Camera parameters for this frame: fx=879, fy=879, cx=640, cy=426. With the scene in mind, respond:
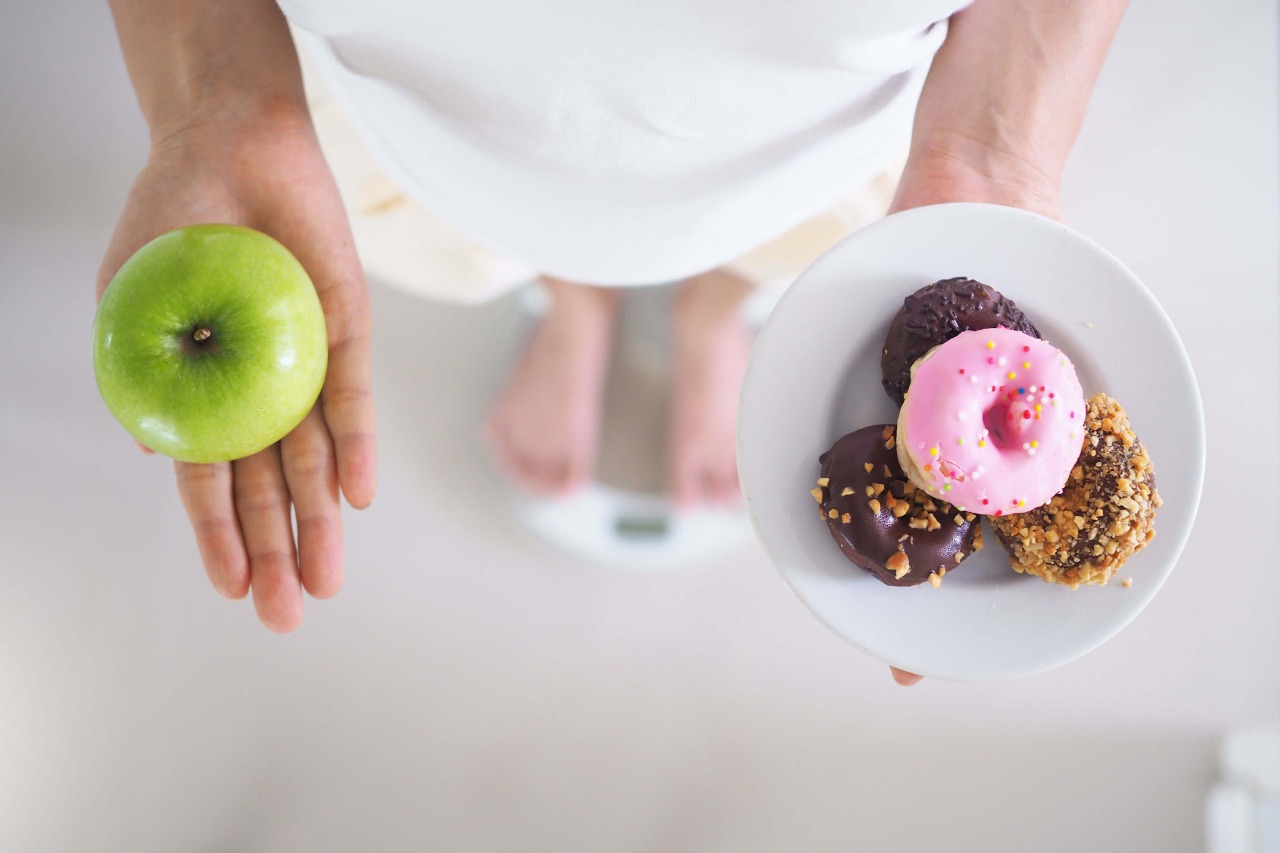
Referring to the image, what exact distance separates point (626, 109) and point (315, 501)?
436 millimetres

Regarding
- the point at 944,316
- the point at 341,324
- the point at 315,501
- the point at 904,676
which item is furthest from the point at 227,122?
the point at 904,676

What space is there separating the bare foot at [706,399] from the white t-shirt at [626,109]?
34 centimetres

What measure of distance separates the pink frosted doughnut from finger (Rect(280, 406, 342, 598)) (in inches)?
19.9

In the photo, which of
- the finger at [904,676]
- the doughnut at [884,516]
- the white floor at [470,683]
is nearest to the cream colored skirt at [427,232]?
the white floor at [470,683]

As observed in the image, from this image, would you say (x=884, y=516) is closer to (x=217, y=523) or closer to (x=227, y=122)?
(x=217, y=523)

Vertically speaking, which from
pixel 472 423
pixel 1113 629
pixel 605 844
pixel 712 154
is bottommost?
pixel 605 844

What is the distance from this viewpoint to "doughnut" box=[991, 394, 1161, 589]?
0.67 m

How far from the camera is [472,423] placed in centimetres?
126

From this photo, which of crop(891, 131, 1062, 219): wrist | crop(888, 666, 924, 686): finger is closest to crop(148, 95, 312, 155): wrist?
crop(891, 131, 1062, 219): wrist

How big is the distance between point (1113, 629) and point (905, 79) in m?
0.46

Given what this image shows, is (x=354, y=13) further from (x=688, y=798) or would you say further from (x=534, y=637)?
(x=688, y=798)

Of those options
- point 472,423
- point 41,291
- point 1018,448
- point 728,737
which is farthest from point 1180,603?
point 41,291

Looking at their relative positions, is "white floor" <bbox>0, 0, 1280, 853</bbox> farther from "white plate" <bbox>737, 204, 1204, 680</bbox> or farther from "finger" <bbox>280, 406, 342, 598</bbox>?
"white plate" <bbox>737, 204, 1204, 680</bbox>

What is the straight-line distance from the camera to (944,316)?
68 centimetres
